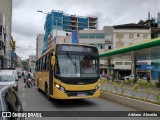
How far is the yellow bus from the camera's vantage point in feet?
38.9

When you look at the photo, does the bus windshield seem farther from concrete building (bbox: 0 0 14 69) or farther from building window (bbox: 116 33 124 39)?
building window (bbox: 116 33 124 39)

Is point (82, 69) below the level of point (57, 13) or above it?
below

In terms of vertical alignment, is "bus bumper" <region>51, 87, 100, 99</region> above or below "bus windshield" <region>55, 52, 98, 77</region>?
below

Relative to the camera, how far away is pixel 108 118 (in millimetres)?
Result: 9453

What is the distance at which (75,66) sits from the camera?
12.2m

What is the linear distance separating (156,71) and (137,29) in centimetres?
2461

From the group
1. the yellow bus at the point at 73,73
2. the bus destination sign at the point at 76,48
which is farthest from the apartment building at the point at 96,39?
the yellow bus at the point at 73,73

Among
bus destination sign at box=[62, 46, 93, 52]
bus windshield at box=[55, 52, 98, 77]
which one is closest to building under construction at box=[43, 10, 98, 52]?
bus destination sign at box=[62, 46, 93, 52]

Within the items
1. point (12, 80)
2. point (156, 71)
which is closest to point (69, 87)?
point (12, 80)

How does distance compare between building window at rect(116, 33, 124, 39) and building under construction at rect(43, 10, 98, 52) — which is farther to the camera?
building under construction at rect(43, 10, 98, 52)

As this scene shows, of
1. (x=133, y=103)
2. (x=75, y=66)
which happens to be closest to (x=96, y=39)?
(x=75, y=66)

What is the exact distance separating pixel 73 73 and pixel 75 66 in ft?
1.26

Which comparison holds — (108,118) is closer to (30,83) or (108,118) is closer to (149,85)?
(149,85)

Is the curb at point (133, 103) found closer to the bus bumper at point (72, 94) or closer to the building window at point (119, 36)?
the bus bumper at point (72, 94)
